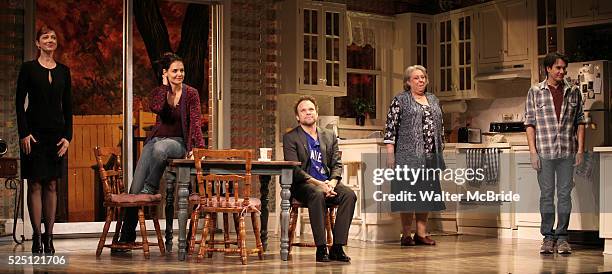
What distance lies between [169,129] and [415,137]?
6.73 ft

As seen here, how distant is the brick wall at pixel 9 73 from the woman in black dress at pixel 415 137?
3314 mm

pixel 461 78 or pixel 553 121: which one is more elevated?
pixel 461 78

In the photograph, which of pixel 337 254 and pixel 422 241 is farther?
pixel 422 241

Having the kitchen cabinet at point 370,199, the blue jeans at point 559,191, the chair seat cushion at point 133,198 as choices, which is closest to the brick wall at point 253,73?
the kitchen cabinet at point 370,199

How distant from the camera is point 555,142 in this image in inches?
291

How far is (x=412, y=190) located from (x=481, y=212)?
5.46 ft

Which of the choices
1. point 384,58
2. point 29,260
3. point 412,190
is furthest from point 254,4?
point 29,260

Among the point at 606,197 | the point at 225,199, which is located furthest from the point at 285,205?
the point at 606,197

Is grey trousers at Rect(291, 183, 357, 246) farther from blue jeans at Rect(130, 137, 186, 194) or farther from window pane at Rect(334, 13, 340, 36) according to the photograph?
window pane at Rect(334, 13, 340, 36)

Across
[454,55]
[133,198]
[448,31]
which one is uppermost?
A: [448,31]

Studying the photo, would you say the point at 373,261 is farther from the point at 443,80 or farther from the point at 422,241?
Answer: the point at 443,80

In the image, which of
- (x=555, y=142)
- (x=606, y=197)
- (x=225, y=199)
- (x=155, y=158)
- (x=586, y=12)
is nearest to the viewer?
(x=225, y=199)

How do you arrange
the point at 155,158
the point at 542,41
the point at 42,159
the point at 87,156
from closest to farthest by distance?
the point at 42,159, the point at 155,158, the point at 542,41, the point at 87,156

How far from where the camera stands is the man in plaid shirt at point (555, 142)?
7.37m
